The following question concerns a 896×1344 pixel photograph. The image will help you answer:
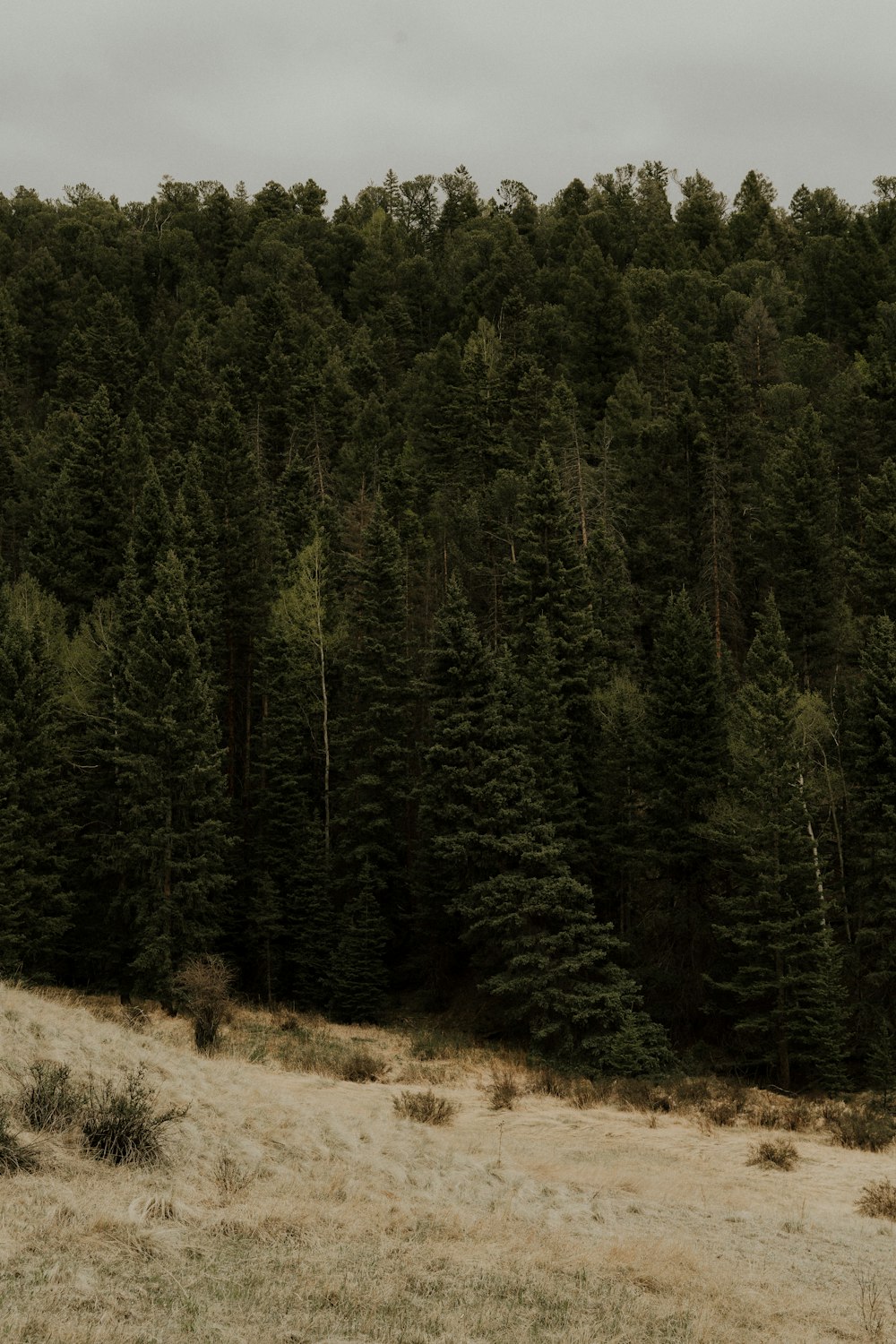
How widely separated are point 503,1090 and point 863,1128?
27.8 feet

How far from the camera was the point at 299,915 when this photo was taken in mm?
42125

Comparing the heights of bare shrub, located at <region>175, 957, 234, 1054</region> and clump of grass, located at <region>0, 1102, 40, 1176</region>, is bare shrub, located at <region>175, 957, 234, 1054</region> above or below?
below

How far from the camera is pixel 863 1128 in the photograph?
24.1 meters

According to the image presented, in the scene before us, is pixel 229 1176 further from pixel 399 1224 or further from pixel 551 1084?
pixel 551 1084

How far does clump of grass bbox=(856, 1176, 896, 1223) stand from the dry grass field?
0.44 ft

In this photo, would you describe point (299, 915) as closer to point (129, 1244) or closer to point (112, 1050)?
point (112, 1050)

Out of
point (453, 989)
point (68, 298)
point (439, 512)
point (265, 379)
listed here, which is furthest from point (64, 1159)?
point (68, 298)

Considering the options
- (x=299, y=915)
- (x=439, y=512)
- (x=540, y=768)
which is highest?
(x=439, y=512)

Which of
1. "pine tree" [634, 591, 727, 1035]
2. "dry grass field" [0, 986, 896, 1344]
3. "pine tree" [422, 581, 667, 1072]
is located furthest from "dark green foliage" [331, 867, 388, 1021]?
"dry grass field" [0, 986, 896, 1344]

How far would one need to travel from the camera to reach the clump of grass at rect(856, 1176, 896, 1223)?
17.5 meters

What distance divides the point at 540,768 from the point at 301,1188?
80.9ft

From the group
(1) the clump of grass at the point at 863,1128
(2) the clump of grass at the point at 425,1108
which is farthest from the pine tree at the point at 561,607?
(2) the clump of grass at the point at 425,1108

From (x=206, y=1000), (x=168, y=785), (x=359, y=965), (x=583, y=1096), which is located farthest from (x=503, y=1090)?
(x=168, y=785)

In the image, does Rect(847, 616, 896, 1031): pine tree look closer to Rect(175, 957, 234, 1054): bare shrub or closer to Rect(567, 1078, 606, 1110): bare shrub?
Rect(567, 1078, 606, 1110): bare shrub
